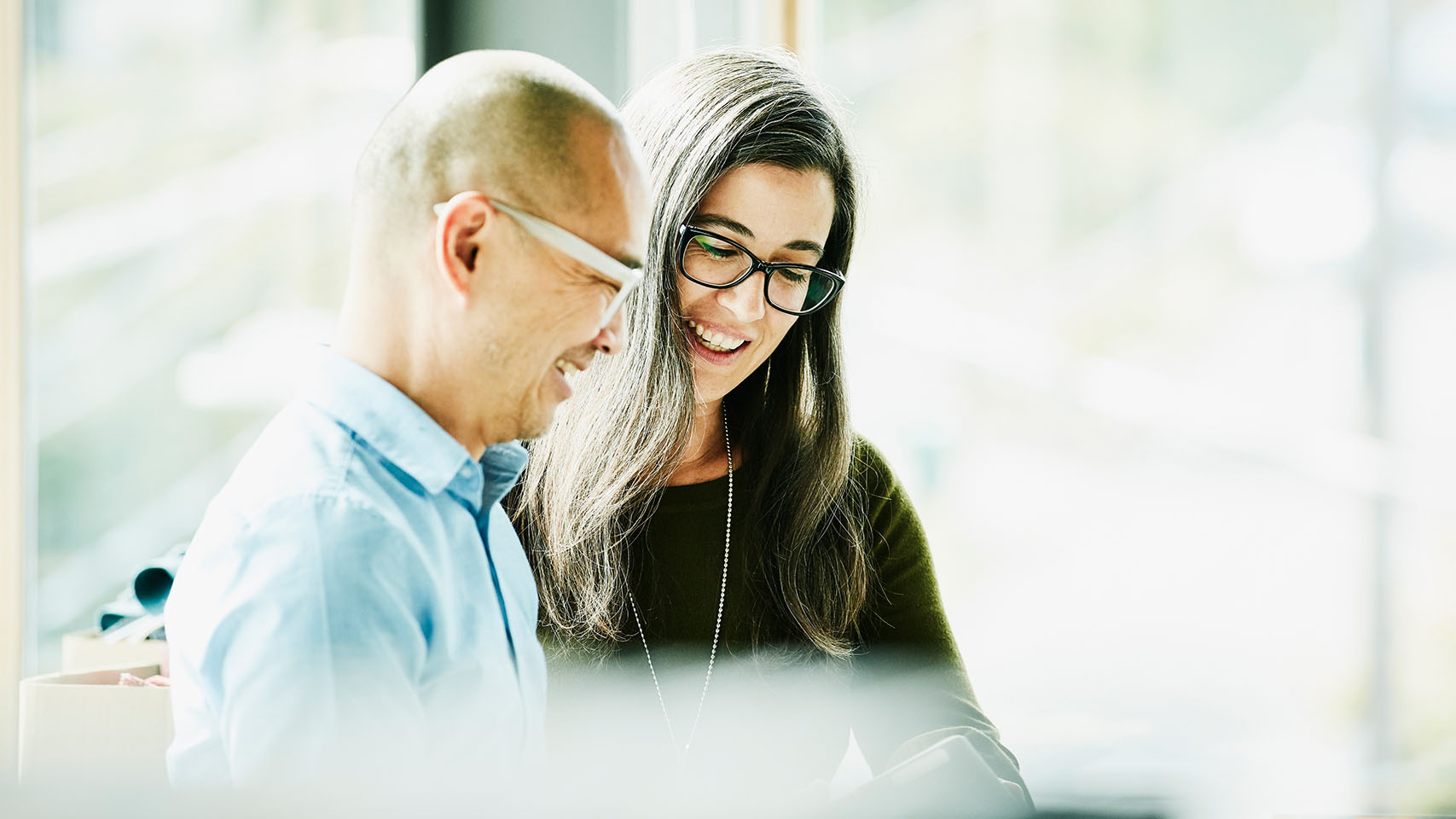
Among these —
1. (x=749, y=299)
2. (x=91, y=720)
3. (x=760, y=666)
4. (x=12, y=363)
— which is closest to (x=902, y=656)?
(x=760, y=666)

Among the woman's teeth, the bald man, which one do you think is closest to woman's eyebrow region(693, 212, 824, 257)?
the woman's teeth

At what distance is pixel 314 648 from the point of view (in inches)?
24.6

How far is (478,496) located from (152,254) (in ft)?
5.07

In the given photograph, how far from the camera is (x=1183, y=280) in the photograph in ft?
11.3

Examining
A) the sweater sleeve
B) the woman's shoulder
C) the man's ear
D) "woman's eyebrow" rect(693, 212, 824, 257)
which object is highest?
the man's ear

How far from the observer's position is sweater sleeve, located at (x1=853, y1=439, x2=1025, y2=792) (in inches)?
53.3

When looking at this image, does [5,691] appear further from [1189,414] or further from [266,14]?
[1189,414]

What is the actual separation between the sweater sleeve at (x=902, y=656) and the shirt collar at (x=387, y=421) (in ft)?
2.43

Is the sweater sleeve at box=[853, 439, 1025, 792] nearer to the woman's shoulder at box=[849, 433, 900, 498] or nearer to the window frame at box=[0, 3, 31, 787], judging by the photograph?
the woman's shoulder at box=[849, 433, 900, 498]

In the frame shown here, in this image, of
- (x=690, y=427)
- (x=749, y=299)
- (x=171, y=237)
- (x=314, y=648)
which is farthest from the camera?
(x=171, y=237)

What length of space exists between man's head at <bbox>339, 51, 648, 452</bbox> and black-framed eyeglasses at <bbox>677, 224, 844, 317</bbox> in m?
0.48

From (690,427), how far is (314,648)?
76 cm

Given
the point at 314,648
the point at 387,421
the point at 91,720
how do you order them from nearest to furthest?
the point at 314,648, the point at 387,421, the point at 91,720

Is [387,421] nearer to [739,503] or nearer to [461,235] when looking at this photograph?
[461,235]
